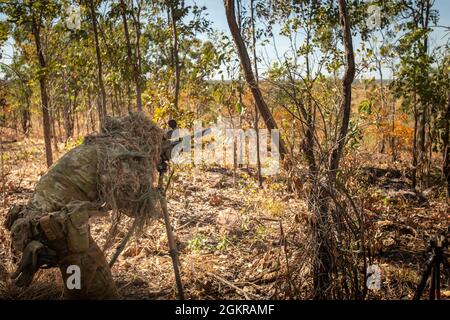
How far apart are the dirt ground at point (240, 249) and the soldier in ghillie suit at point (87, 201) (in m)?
0.53

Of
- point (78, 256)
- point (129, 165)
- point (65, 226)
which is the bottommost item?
point (78, 256)

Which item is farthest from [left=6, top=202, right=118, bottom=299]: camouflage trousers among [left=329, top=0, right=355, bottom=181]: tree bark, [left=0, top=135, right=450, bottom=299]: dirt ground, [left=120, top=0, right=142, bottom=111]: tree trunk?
[left=120, top=0, right=142, bottom=111]: tree trunk

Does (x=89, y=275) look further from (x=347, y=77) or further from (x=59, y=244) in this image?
(x=347, y=77)

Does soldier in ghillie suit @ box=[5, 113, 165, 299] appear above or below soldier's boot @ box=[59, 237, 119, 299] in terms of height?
above

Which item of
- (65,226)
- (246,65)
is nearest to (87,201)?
(65,226)

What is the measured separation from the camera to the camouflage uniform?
294 cm

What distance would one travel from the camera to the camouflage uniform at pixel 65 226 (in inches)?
116

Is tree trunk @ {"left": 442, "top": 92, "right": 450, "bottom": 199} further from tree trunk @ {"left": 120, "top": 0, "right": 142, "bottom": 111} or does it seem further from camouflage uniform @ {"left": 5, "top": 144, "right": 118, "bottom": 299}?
camouflage uniform @ {"left": 5, "top": 144, "right": 118, "bottom": 299}

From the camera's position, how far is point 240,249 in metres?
5.63

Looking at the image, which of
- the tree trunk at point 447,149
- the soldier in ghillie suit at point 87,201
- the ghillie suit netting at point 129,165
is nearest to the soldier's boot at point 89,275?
the soldier in ghillie suit at point 87,201

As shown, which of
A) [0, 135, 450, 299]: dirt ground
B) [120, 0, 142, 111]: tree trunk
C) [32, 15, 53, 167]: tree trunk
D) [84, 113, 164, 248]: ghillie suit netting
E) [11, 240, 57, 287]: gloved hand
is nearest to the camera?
[11, 240, 57, 287]: gloved hand

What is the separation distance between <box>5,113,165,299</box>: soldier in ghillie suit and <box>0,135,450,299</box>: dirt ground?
53cm

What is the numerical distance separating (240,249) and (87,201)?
287cm

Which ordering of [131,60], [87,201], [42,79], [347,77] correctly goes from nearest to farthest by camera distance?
[87,201]
[347,77]
[42,79]
[131,60]
